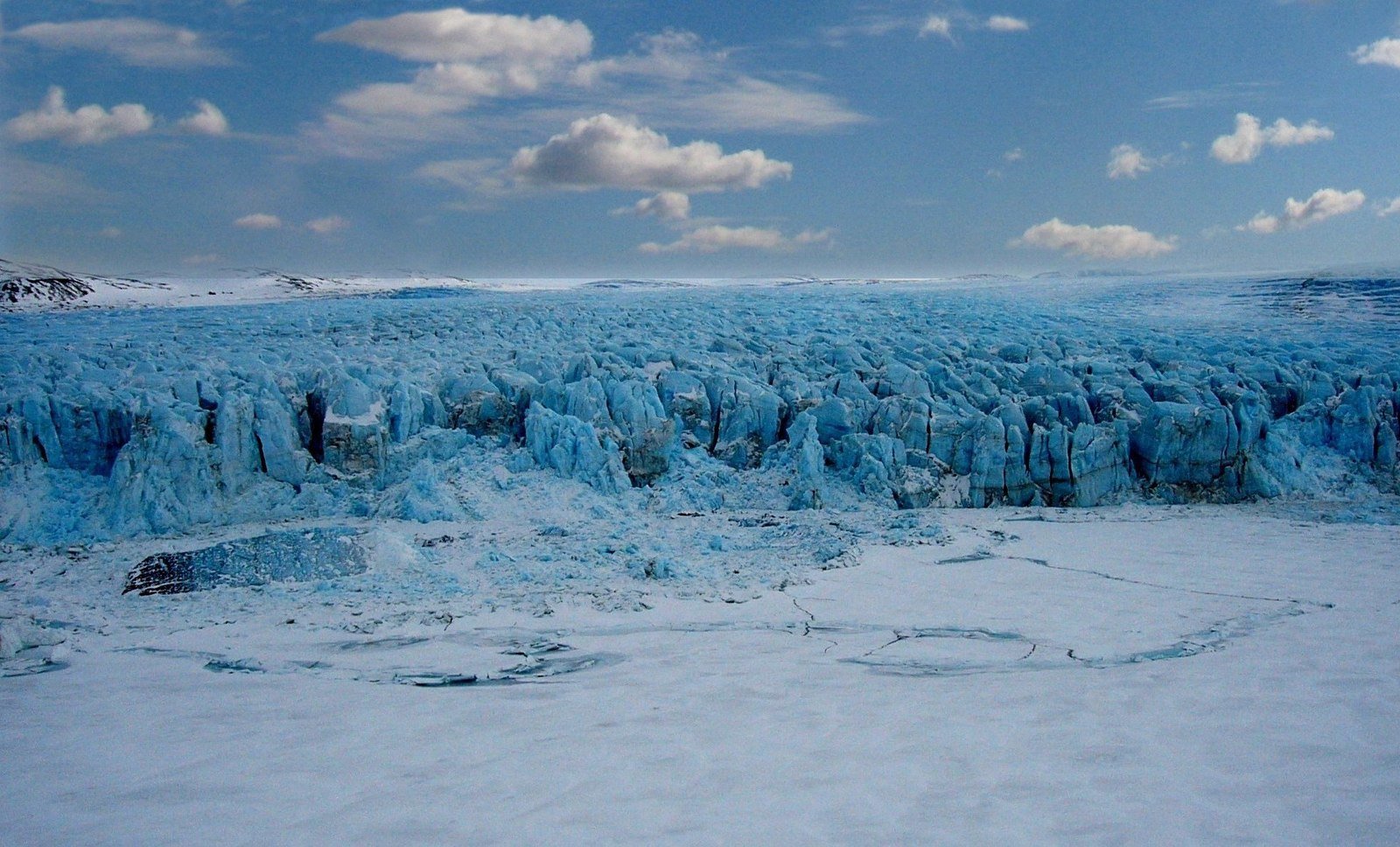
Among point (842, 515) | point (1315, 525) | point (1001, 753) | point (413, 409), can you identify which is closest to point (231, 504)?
point (413, 409)

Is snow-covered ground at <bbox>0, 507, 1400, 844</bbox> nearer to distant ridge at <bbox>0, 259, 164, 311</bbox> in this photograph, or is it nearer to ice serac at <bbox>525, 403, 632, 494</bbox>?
ice serac at <bbox>525, 403, 632, 494</bbox>

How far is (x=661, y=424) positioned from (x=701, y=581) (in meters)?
3.37

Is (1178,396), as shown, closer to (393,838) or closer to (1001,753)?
(1001,753)

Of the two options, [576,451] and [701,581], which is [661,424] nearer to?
[576,451]

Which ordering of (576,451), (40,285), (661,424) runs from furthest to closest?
(40,285) < (661,424) < (576,451)

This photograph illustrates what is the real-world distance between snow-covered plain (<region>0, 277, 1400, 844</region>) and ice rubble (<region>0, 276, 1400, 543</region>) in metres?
0.05

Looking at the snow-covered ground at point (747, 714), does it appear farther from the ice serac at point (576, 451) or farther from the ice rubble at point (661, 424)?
the ice serac at point (576, 451)

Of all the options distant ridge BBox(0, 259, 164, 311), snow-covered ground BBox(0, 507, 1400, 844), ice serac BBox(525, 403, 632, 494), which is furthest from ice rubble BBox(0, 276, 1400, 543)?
snow-covered ground BBox(0, 507, 1400, 844)

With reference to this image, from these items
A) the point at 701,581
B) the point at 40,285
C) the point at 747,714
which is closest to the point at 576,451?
the point at 701,581

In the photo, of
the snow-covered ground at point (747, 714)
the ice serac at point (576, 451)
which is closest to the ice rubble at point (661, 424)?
the ice serac at point (576, 451)

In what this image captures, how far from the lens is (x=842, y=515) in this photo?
25.6 feet

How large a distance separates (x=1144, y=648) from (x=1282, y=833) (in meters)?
2.04

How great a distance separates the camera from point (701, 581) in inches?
228

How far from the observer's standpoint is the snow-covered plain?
8.75 feet
